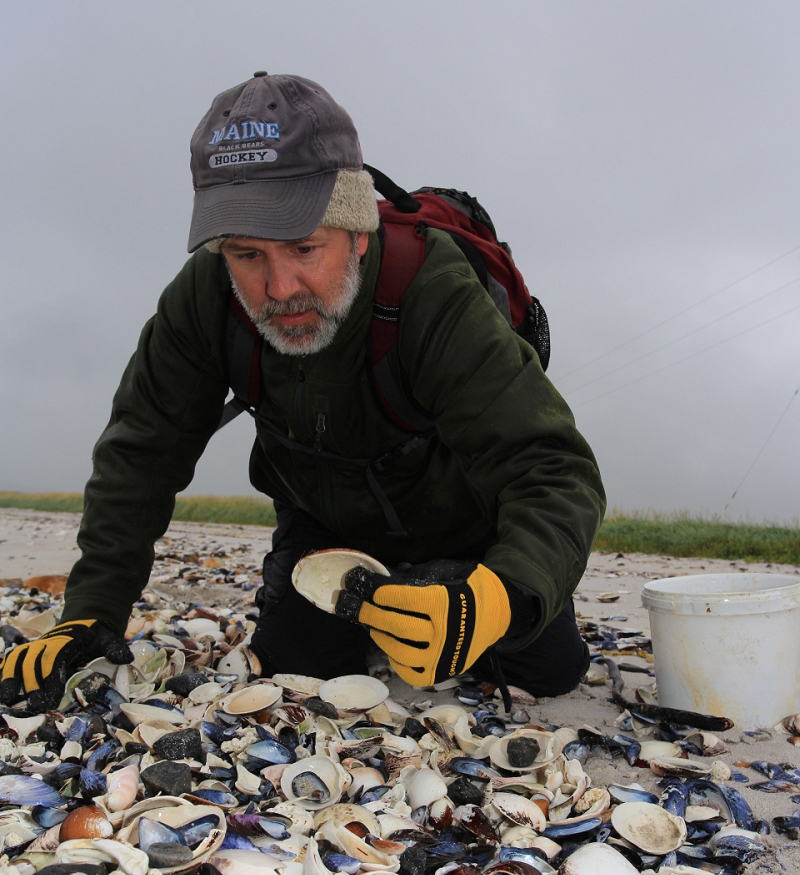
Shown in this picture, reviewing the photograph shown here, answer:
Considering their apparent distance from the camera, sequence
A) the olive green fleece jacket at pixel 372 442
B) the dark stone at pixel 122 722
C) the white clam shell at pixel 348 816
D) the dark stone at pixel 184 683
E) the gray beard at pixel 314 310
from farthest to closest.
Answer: the dark stone at pixel 184 683 → the gray beard at pixel 314 310 → the dark stone at pixel 122 722 → the olive green fleece jacket at pixel 372 442 → the white clam shell at pixel 348 816

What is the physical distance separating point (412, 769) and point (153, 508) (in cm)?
165

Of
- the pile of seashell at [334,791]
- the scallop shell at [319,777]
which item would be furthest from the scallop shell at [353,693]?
the scallop shell at [319,777]

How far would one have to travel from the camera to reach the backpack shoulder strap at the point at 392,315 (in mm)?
2455

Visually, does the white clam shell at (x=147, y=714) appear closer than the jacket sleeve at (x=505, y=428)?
No

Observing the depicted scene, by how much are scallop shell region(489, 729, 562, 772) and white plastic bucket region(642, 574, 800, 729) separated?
0.75m

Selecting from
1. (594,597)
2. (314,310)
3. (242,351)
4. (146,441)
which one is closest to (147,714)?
(146,441)

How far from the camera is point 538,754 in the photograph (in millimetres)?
2062

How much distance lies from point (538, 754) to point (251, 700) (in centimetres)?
94

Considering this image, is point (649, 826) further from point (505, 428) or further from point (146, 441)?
point (146, 441)

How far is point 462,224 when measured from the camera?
284 centimetres

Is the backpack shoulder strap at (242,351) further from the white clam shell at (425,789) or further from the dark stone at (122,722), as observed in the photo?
the white clam shell at (425,789)

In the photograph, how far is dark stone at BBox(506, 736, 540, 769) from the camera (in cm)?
200

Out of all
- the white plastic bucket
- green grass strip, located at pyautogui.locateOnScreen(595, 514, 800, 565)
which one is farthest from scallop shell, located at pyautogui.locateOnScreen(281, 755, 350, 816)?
green grass strip, located at pyautogui.locateOnScreen(595, 514, 800, 565)

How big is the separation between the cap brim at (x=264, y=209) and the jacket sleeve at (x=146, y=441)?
1.84ft
